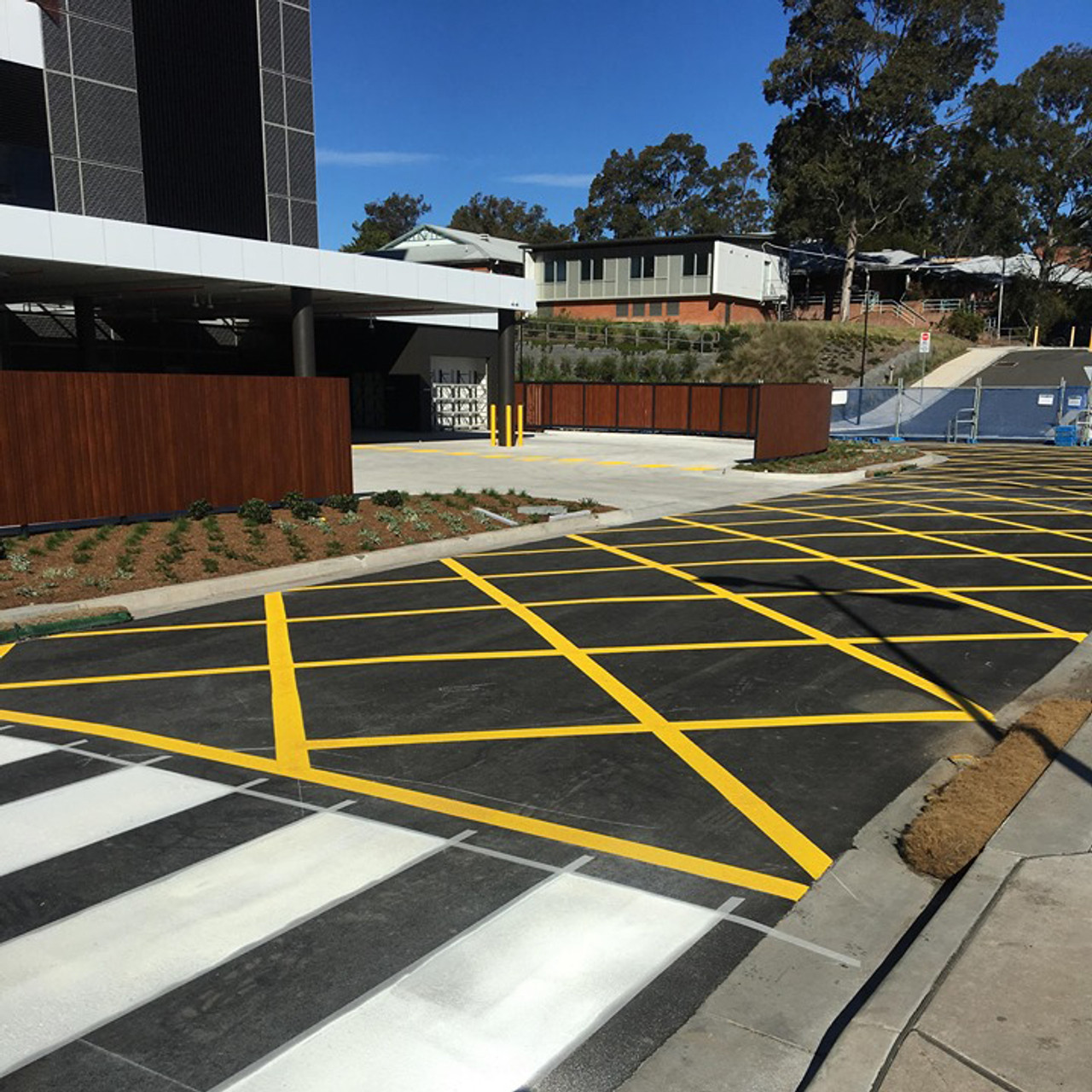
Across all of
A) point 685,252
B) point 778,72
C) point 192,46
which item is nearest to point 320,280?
point 192,46

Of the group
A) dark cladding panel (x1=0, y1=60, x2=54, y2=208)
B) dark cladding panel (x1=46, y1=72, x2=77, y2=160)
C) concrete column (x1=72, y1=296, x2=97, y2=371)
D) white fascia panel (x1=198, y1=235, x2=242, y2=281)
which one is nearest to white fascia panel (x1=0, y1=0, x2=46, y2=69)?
dark cladding panel (x1=0, y1=60, x2=54, y2=208)

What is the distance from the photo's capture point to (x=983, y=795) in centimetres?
583

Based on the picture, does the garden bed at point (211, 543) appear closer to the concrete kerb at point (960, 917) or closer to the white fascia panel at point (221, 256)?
the concrete kerb at point (960, 917)

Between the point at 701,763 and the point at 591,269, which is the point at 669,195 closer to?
the point at 591,269

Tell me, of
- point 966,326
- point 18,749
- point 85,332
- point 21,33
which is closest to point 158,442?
point 18,749

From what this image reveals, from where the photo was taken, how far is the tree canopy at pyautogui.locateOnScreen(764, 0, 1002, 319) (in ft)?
209

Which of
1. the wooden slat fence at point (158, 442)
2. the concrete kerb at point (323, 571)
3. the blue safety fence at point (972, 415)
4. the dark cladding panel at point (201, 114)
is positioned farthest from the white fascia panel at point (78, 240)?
the blue safety fence at point (972, 415)

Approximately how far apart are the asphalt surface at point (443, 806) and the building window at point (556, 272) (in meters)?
59.2

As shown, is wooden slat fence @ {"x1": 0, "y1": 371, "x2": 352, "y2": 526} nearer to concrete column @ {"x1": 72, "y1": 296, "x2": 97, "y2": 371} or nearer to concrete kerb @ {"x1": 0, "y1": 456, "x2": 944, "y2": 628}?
concrete kerb @ {"x1": 0, "y1": 456, "x2": 944, "y2": 628}

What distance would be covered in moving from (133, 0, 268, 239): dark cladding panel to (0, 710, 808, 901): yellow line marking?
32643mm

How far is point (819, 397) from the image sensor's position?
29.4m

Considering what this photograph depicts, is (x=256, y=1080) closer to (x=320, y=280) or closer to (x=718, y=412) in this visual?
(x=320, y=280)

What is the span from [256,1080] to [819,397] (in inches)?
1111

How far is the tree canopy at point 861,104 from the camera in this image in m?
63.6
